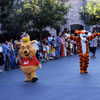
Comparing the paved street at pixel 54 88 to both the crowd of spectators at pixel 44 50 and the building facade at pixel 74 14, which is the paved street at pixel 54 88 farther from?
the building facade at pixel 74 14

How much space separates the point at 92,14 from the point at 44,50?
1588 cm

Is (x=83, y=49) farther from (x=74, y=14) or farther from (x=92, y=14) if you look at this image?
(x=74, y=14)

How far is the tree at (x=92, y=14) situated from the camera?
31.7 meters

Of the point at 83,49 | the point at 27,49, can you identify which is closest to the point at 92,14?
the point at 83,49

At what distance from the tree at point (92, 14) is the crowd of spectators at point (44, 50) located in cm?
1082

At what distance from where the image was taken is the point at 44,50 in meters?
17.5

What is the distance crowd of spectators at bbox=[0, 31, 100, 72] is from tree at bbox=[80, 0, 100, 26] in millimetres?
10824

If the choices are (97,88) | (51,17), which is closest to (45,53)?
(51,17)

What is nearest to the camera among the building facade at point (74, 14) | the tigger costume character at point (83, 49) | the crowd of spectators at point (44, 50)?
the tigger costume character at point (83, 49)

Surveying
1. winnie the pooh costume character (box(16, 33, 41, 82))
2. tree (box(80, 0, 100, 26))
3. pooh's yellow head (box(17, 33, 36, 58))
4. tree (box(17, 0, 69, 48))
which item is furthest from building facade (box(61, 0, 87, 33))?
winnie the pooh costume character (box(16, 33, 41, 82))

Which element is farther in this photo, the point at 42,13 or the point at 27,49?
the point at 42,13

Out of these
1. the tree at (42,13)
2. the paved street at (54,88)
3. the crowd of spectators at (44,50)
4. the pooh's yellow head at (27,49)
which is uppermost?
the tree at (42,13)

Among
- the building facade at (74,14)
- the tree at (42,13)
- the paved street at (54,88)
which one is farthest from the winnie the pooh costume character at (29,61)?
the building facade at (74,14)

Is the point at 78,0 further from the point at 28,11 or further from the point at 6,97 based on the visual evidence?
the point at 6,97
